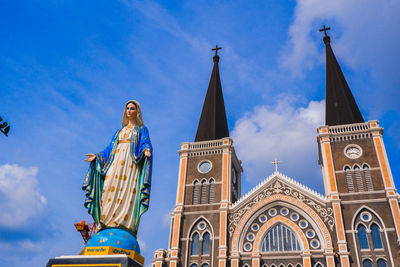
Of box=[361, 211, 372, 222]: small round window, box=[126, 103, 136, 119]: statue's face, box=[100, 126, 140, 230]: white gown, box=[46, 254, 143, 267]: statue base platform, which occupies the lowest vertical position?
box=[46, 254, 143, 267]: statue base platform

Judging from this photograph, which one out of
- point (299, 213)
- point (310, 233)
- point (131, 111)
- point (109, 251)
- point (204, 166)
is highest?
point (204, 166)

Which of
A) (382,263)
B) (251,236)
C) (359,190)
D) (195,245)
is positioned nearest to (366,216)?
(359,190)

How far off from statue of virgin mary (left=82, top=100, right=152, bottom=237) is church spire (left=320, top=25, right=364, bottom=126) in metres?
24.5

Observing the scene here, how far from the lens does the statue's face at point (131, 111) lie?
8.70m

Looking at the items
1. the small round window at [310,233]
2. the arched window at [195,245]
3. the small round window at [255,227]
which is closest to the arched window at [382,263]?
the small round window at [310,233]

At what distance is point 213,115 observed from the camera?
114 feet

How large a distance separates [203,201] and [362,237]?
11.5m

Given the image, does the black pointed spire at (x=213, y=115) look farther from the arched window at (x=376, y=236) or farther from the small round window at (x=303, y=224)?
the arched window at (x=376, y=236)

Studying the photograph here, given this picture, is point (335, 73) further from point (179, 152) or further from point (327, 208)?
point (179, 152)

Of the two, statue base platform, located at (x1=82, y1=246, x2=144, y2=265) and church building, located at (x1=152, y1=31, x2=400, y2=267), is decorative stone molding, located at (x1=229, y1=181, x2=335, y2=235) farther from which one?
statue base platform, located at (x1=82, y1=246, x2=144, y2=265)

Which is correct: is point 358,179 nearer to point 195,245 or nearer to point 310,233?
point 310,233

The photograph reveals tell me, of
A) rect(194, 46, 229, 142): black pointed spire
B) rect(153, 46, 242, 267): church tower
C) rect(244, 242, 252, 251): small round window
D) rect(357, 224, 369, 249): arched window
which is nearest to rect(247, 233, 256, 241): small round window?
rect(244, 242, 252, 251): small round window

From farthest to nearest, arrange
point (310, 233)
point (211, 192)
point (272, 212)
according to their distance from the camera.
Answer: point (211, 192) → point (272, 212) → point (310, 233)

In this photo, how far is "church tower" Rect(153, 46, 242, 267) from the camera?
25.3 meters
